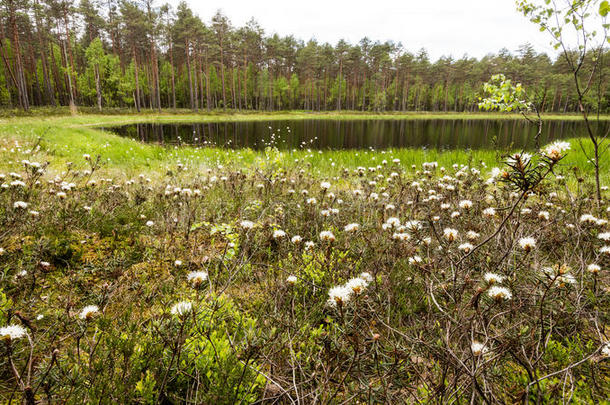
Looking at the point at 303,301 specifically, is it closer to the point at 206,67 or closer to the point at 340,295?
the point at 340,295

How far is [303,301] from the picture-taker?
2309mm

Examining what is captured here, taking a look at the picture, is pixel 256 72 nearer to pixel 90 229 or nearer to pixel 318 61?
pixel 318 61

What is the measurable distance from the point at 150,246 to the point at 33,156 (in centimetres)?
726

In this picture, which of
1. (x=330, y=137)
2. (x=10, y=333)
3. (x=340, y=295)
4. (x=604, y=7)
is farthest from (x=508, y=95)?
(x=330, y=137)

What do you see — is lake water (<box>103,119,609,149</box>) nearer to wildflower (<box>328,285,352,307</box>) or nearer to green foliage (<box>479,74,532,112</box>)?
green foliage (<box>479,74,532,112</box>)

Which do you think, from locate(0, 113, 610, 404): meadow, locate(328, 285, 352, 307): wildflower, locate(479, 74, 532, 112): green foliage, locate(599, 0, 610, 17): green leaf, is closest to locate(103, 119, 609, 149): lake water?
locate(479, 74, 532, 112): green foliage

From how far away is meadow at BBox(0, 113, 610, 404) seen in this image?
1.49m

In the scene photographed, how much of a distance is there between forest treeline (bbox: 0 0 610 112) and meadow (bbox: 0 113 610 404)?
44.5 metres

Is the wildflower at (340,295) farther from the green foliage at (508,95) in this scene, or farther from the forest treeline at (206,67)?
the forest treeline at (206,67)

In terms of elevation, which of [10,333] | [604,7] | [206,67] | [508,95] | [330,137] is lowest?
[10,333]

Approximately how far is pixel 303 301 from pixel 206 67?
54.3 metres

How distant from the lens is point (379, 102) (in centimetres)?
7169

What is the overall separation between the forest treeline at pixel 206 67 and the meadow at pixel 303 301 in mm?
44549

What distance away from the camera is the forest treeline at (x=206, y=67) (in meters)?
44.2
